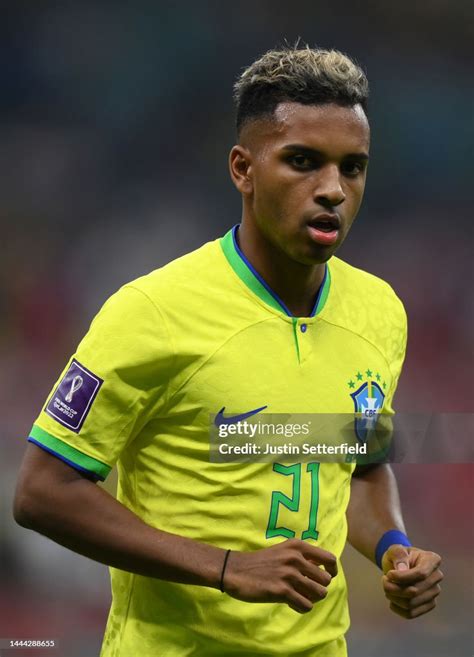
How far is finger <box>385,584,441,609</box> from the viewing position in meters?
1.71

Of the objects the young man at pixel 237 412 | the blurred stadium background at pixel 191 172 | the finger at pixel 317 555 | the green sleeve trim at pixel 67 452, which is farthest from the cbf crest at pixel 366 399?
the blurred stadium background at pixel 191 172

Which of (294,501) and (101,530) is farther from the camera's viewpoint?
(294,501)

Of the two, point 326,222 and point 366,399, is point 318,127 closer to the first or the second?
point 326,222

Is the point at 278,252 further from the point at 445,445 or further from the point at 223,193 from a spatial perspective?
the point at 223,193

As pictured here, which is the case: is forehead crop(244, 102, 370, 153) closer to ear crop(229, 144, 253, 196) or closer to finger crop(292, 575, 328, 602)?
ear crop(229, 144, 253, 196)

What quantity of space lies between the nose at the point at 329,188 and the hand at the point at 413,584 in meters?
0.60

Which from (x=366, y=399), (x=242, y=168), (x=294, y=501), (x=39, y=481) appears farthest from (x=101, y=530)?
(x=242, y=168)

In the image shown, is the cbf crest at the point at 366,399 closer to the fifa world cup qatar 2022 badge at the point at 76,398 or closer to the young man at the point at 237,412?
the young man at the point at 237,412

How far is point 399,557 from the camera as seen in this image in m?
1.78

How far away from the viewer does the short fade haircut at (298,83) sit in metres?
1.74

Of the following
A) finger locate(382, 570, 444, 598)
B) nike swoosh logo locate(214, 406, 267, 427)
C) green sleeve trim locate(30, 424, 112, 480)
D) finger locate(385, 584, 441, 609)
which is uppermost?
nike swoosh logo locate(214, 406, 267, 427)

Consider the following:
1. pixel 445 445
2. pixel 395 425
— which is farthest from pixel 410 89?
pixel 395 425

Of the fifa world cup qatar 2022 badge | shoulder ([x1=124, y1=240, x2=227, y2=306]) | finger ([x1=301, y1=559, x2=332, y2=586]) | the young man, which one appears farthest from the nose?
finger ([x1=301, y1=559, x2=332, y2=586])

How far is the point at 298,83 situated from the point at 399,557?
2.67ft
